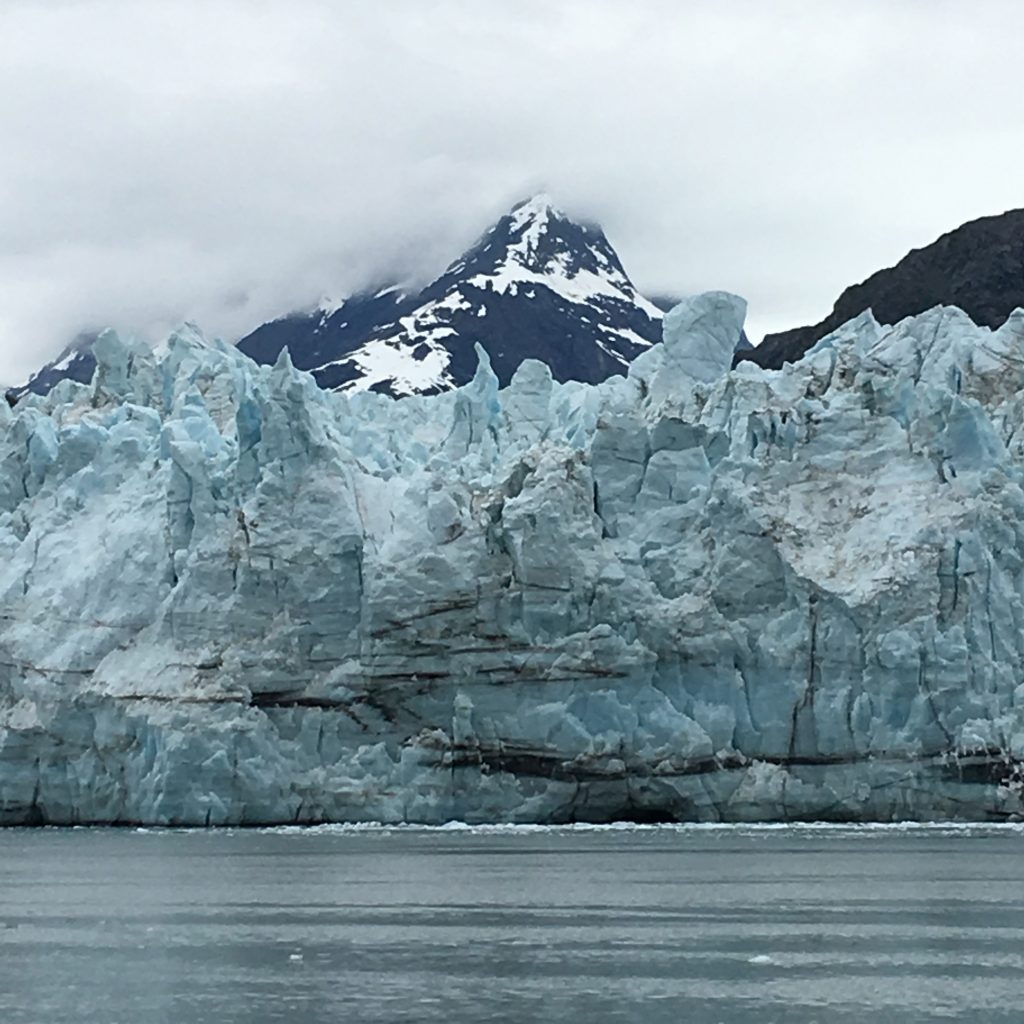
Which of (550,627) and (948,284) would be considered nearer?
(550,627)

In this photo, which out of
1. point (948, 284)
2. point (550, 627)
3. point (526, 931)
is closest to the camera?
point (526, 931)

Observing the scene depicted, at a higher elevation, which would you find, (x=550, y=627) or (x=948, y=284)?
(x=948, y=284)

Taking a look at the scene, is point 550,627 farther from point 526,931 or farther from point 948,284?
point 948,284

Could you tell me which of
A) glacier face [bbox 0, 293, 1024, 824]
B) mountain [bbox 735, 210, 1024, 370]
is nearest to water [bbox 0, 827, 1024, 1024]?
glacier face [bbox 0, 293, 1024, 824]

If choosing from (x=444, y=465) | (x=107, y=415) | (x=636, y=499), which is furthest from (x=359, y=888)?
(x=107, y=415)

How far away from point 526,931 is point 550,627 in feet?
50.7

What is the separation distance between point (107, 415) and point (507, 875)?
65.2 feet

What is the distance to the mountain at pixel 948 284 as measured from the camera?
71.7 metres

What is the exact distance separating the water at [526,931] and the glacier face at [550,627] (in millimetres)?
1349

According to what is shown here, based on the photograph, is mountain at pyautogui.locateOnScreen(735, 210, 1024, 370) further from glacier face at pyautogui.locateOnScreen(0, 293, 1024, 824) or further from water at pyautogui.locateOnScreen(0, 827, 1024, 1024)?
water at pyautogui.locateOnScreen(0, 827, 1024, 1024)

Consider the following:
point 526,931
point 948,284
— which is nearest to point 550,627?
point 526,931

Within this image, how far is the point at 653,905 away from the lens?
2595 centimetres

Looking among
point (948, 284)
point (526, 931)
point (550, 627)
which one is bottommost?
point (526, 931)

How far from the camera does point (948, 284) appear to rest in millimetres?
74375
